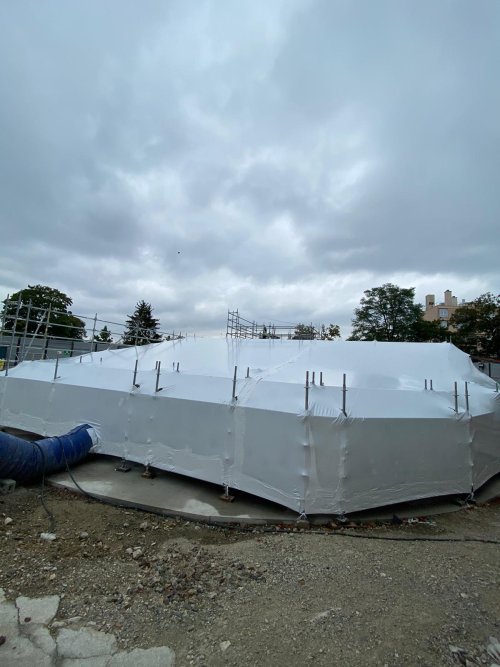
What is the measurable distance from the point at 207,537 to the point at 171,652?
6.01 feet

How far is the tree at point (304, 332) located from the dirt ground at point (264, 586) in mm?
14947

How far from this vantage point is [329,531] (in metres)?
4.23

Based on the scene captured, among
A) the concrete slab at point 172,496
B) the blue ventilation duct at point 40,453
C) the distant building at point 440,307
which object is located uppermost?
the distant building at point 440,307

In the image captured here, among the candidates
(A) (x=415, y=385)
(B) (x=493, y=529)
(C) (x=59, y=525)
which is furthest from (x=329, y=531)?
(A) (x=415, y=385)

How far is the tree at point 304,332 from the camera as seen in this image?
1927cm

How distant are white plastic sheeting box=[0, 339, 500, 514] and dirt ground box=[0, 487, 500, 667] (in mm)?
683

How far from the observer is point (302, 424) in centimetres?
462

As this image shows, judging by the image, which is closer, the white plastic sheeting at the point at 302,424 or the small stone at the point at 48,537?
the small stone at the point at 48,537

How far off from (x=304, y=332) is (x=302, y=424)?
1627 cm

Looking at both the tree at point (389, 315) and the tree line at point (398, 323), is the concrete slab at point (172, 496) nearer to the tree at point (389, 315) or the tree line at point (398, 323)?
the tree line at point (398, 323)

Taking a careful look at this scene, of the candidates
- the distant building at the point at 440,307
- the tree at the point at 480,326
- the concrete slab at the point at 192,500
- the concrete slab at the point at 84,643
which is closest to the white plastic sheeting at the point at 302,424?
the concrete slab at the point at 192,500

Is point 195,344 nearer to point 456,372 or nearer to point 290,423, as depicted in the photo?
point 290,423

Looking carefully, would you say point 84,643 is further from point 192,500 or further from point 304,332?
point 304,332

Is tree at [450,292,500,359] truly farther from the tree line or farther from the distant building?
the distant building
